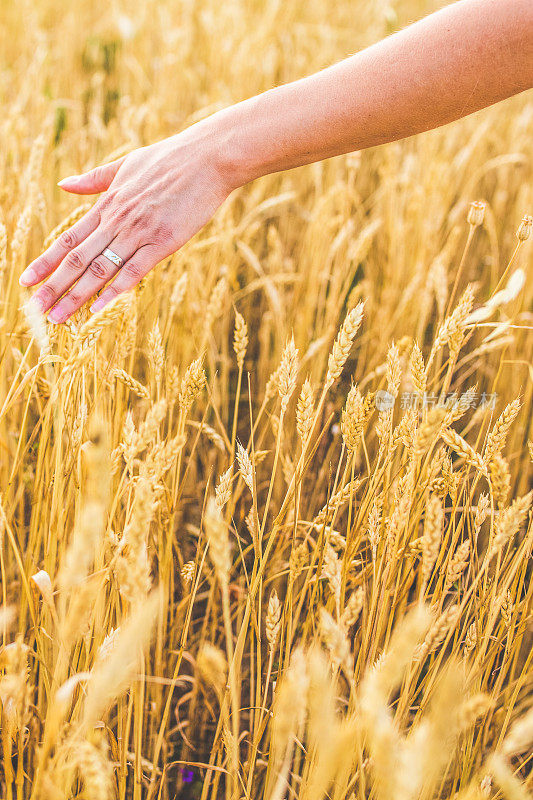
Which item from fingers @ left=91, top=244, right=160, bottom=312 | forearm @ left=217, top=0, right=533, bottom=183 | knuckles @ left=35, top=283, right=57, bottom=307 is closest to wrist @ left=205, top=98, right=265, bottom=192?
forearm @ left=217, top=0, right=533, bottom=183

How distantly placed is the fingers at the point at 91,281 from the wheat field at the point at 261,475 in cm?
4

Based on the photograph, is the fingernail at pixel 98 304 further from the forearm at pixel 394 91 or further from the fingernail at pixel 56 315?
the forearm at pixel 394 91

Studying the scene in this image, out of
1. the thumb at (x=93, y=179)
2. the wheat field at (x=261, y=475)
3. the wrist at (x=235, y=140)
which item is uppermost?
A: the wrist at (x=235, y=140)

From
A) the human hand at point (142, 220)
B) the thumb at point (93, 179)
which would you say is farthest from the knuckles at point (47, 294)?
the thumb at point (93, 179)

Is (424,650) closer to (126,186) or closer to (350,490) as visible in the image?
(350,490)

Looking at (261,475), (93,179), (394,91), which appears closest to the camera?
(394,91)

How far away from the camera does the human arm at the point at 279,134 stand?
669 mm

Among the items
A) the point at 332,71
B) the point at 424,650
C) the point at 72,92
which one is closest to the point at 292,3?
the point at 72,92

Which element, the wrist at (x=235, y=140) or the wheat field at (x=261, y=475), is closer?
the wheat field at (x=261, y=475)

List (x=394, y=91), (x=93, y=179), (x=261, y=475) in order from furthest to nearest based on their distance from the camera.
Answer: (x=261, y=475)
(x=93, y=179)
(x=394, y=91)

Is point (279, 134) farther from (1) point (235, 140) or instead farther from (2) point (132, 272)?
(2) point (132, 272)

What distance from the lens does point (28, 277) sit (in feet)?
2.51

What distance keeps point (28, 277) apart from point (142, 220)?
15 centimetres

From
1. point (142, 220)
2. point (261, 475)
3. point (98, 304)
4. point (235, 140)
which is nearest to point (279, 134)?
point (235, 140)
